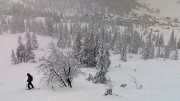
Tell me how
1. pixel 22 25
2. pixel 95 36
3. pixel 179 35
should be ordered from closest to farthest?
pixel 95 36
pixel 22 25
pixel 179 35

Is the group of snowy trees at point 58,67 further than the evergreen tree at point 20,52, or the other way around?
the evergreen tree at point 20,52

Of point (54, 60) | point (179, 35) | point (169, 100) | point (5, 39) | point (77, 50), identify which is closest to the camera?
point (169, 100)

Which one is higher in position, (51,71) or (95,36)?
(95,36)

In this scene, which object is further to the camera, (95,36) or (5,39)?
(5,39)

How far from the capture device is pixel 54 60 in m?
24.6

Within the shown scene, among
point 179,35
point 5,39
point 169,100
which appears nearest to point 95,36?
point 169,100

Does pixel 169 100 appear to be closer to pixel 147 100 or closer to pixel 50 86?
pixel 147 100

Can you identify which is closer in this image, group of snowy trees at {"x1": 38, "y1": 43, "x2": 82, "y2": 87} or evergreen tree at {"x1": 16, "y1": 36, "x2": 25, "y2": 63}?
group of snowy trees at {"x1": 38, "y1": 43, "x2": 82, "y2": 87}

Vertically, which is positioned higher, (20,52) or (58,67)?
(58,67)

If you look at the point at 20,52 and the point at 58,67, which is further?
the point at 20,52

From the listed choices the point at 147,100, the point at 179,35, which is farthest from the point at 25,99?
the point at 179,35

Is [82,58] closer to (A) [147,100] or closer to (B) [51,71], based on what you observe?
(B) [51,71]

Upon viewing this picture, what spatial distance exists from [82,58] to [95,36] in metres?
7.35

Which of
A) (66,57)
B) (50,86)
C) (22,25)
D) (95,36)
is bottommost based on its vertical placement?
(50,86)
